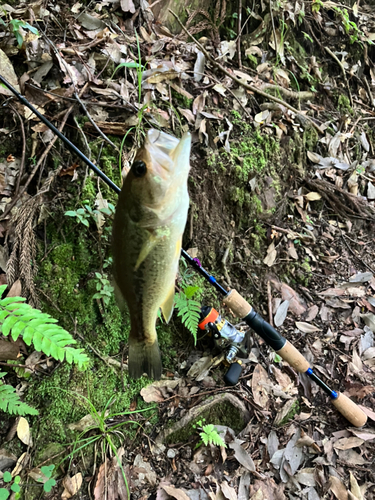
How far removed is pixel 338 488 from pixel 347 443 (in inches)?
15.4

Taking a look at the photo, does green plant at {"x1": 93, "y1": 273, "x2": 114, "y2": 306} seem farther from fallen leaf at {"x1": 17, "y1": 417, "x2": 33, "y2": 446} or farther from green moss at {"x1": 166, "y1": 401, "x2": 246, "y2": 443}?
green moss at {"x1": 166, "y1": 401, "x2": 246, "y2": 443}

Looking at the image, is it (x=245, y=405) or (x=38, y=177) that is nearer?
(x=38, y=177)

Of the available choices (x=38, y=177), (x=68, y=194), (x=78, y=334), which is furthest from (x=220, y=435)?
(x=38, y=177)

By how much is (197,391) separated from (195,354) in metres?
0.32

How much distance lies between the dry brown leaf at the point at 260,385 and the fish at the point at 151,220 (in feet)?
7.01

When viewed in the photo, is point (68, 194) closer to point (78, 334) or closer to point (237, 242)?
point (78, 334)

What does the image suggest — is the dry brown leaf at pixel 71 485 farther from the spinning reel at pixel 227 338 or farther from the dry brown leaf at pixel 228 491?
the spinning reel at pixel 227 338

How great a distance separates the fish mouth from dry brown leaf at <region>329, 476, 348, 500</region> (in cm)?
305

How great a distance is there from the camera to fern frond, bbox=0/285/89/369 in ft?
5.90

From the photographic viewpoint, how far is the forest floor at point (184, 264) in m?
2.54

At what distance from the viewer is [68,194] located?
2773mm

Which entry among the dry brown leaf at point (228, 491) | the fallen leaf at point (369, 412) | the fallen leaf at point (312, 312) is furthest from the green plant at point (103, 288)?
the fallen leaf at point (369, 412)

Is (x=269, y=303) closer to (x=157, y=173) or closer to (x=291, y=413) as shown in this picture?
(x=291, y=413)

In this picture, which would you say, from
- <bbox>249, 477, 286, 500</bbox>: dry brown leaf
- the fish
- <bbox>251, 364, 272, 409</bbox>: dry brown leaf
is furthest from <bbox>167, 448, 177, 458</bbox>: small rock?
the fish
